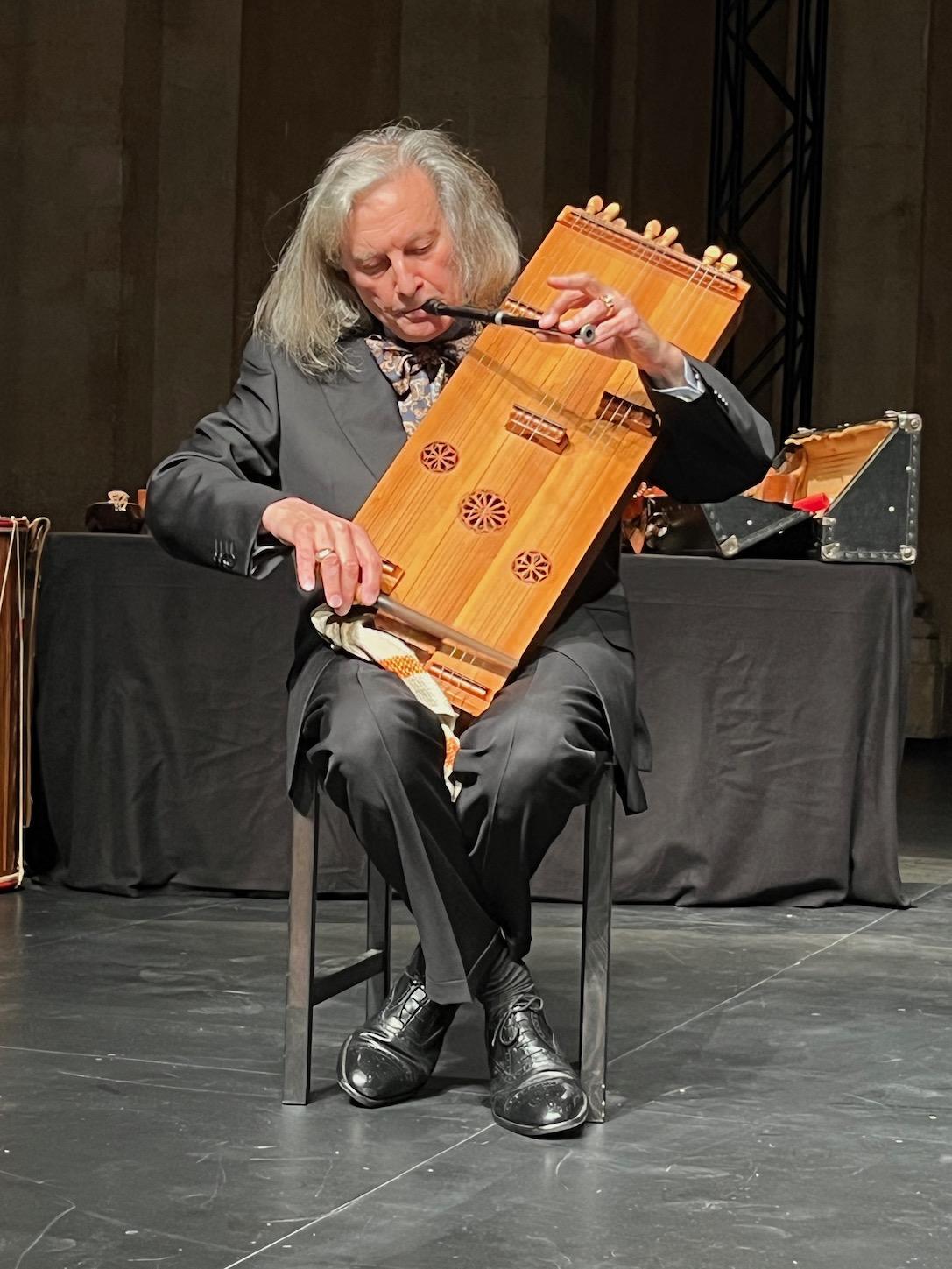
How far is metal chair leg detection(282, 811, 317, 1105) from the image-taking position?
2.62 m

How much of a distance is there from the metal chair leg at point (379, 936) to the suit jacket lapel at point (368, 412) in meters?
0.69

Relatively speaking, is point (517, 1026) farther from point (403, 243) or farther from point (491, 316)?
point (403, 243)

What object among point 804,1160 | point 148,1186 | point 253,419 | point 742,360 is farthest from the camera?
point 742,360

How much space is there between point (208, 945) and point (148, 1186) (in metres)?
1.60

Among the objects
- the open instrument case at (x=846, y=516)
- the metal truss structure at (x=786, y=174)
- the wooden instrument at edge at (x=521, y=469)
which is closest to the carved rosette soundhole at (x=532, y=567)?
the wooden instrument at edge at (x=521, y=469)

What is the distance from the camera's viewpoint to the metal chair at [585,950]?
8.52ft

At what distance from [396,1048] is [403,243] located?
3.79ft

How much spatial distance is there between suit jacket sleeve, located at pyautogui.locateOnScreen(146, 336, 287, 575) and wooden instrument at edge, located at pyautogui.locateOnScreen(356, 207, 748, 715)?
161mm

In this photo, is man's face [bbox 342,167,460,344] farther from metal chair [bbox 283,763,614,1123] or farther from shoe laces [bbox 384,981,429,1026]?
shoe laces [bbox 384,981,429,1026]

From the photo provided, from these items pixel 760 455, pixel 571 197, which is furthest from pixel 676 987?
pixel 571 197

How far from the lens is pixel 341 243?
283 centimetres

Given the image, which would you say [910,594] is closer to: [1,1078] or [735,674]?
[735,674]

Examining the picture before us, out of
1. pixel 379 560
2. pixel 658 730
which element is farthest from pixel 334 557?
pixel 658 730

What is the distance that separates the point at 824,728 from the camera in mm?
4426
